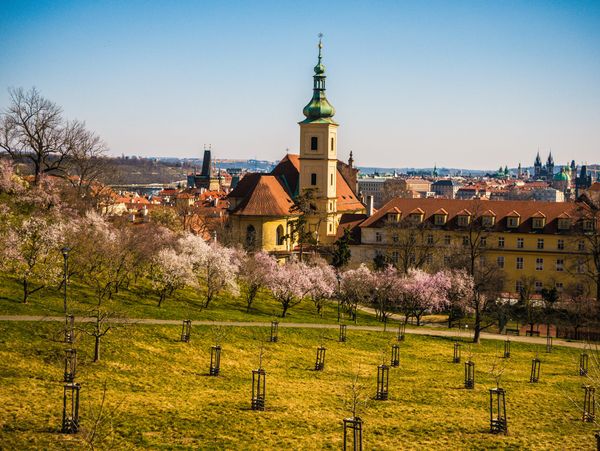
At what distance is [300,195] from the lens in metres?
85.2

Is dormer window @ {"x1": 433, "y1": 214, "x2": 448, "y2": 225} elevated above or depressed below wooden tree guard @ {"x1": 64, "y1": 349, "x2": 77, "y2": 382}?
above

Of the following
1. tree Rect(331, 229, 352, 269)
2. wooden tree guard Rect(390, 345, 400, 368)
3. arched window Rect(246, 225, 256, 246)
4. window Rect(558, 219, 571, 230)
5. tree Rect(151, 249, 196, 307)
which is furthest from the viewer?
arched window Rect(246, 225, 256, 246)

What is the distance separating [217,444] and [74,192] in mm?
49325

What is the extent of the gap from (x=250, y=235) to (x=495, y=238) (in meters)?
25.9

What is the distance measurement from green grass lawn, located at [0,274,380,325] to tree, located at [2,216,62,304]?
747 mm

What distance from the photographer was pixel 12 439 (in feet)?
68.6

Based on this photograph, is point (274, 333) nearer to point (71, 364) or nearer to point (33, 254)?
point (33, 254)

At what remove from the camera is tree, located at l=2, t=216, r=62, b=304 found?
41.4m

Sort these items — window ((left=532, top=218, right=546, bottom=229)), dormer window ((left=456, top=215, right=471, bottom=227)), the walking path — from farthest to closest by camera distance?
dormer window ((left=456, top=215, right=471, bottom=227))
window ((left=532, top=218, right=546, bottom=229))
the walking path

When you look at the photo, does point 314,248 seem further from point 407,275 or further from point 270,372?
point 270,372

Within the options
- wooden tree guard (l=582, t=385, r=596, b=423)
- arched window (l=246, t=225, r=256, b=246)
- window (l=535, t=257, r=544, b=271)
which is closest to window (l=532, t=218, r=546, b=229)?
window (l=535, t=257, r=544, b=271)

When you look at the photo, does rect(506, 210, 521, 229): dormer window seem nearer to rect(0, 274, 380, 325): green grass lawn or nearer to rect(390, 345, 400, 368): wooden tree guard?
rect(0, 274, 380, 325): green grass lawn

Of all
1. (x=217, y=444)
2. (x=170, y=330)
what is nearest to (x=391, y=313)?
(x=170, y=330)

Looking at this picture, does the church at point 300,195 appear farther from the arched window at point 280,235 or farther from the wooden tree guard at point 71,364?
the wooden tree guard at point 71,364
